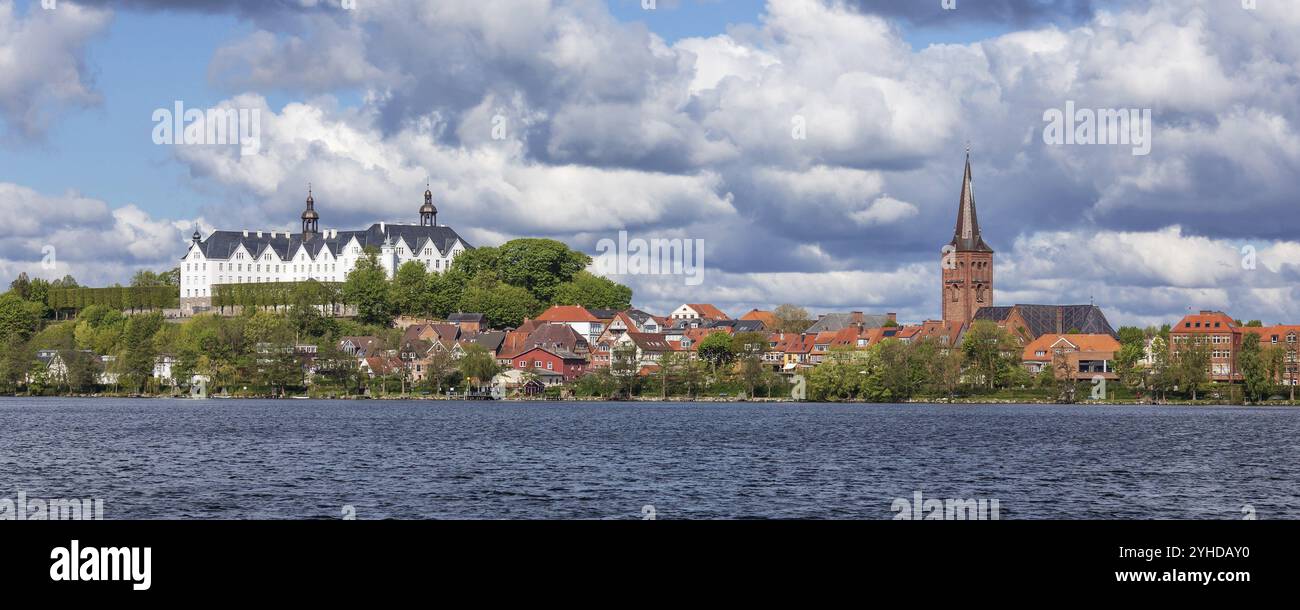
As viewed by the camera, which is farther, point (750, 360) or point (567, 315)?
point (567, 315)

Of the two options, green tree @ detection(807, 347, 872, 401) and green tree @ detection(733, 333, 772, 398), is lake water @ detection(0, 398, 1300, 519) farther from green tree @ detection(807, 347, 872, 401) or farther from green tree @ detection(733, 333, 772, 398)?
green tree @ detection(733, 333, 772, 398)

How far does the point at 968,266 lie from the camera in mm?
176625

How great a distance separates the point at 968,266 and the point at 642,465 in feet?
442

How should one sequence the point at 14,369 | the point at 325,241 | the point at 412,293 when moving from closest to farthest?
the point at 14,369
the point at 412,293
the point at 325,241

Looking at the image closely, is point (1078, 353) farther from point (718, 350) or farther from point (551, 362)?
point (551, 362)

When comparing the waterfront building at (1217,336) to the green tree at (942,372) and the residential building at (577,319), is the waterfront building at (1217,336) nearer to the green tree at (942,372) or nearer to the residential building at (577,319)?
the green tree at (942,372)

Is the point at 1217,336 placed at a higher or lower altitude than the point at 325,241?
lower

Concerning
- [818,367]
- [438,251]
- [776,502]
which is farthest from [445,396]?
[776,502]

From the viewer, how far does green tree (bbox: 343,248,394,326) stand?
167625 mm

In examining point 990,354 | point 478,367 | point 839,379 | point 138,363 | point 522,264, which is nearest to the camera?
point 990,354

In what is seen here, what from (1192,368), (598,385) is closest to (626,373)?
(598,385)

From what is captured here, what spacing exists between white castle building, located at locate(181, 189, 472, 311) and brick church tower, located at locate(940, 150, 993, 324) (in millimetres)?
63643

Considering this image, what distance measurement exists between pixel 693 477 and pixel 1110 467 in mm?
14454
